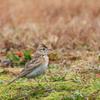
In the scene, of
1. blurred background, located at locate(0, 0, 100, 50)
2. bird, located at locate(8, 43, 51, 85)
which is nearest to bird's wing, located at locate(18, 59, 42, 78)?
bird, located at locate(8, 43, 51, 85)

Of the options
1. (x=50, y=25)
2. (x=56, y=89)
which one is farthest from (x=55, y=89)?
(x=50, y=25)

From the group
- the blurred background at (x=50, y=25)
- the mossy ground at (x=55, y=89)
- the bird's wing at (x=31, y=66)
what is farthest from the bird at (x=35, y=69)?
the blurred background at (x=50, y=25)

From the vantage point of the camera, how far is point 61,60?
26.2 feet

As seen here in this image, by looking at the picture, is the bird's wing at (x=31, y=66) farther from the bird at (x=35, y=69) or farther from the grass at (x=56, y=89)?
the grass at (x=56, y=89)

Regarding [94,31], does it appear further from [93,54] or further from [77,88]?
[77,88]

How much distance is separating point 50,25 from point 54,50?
120 inches

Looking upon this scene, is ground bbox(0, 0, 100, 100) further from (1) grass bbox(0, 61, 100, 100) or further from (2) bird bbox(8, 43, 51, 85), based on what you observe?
(2) bird bbox(8, 43, 51, 85)

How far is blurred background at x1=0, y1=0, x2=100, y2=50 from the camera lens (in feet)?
30.9

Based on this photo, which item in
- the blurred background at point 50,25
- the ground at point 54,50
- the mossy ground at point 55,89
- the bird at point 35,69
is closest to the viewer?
the mossy ground at point 55,89

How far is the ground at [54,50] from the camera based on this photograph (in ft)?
17.3

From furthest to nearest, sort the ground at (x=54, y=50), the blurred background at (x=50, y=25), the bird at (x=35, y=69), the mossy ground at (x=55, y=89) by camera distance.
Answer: the blurred background at (x=50, y=25) < the bird at (x=35, y=69) < the ground at (x=54, y=50) < the mossy ground at (x=55, y=89)

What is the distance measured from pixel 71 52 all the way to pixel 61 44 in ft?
2.60

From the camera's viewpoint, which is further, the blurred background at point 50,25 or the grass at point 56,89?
the blurred background at point 50,25

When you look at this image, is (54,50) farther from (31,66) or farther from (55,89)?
(55,89)
